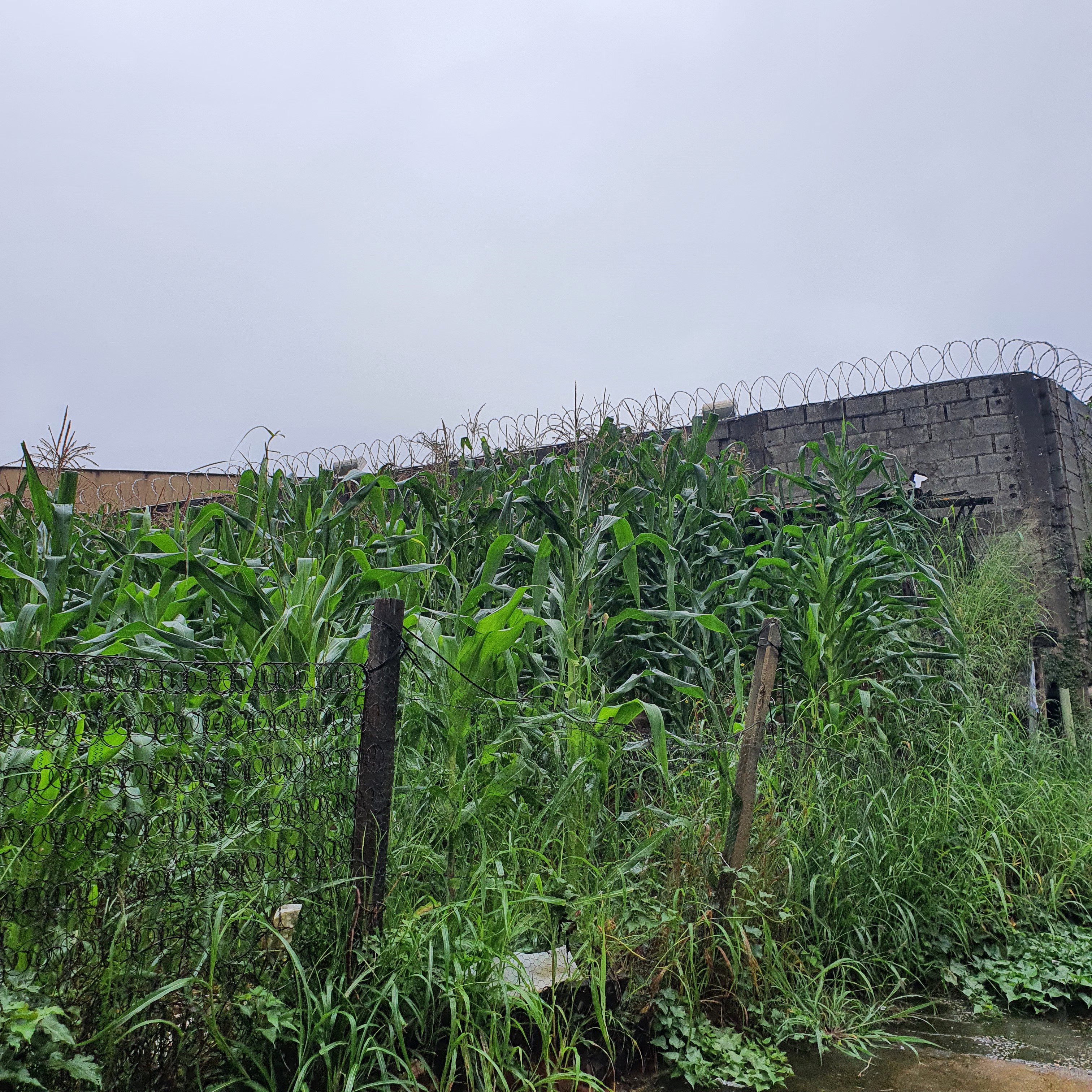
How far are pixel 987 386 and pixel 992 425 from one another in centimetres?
31

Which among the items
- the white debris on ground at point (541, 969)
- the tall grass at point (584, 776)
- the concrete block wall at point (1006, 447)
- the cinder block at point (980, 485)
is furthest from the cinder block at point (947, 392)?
the white debris on ground at point (541, 969)

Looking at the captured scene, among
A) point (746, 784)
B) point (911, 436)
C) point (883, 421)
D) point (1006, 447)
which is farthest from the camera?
point (883, 421)

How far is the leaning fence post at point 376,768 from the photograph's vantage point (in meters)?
2.14

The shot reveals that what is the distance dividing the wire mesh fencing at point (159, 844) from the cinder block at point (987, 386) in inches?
237

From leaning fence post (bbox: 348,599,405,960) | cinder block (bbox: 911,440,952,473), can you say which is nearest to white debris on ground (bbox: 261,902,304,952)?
leaning fence post (bbox: 348,599,405,960)

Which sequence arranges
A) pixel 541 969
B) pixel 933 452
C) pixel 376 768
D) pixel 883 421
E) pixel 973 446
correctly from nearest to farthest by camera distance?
1. pixel 376 768
2. pixel 541 969
3. pixel 973 446
4. pixel 933 452
5. pixel 883 421

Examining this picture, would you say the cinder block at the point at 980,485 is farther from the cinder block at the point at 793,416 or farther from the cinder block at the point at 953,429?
the cinder block at the point at 793,416

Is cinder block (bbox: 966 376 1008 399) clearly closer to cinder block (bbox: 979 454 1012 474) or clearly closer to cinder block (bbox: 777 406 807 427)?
cinder block (bbox: 979 454 1012 474)

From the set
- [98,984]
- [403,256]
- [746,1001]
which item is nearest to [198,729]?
[98,984]

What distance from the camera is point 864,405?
23.8 ft

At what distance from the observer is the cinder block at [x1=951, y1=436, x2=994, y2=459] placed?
6762mm

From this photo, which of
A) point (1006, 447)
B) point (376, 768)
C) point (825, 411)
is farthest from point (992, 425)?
point (376, 768)

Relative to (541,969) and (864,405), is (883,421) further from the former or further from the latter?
(541,969)

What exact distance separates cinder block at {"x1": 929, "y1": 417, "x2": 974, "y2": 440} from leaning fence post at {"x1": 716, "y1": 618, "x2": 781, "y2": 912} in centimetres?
479
